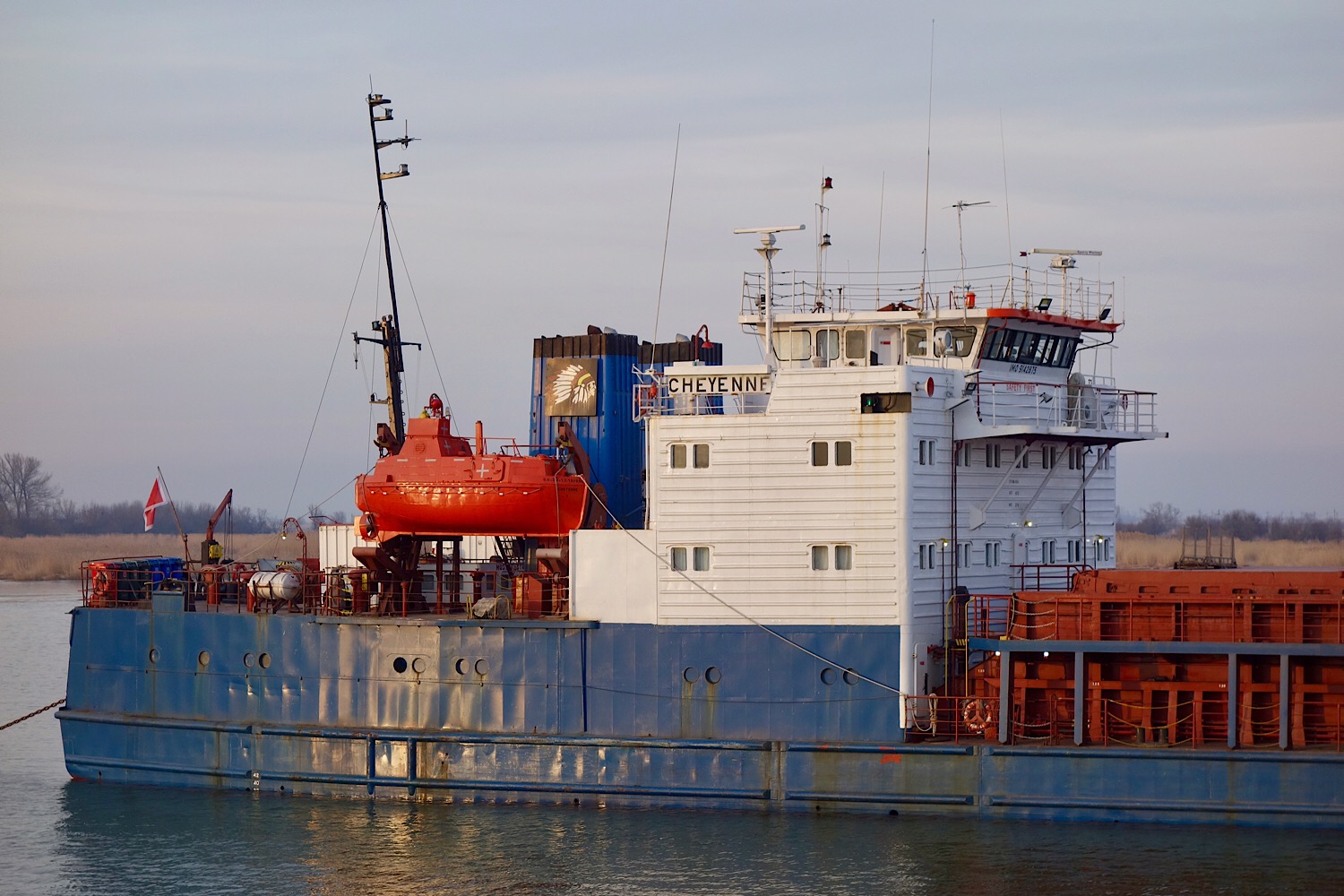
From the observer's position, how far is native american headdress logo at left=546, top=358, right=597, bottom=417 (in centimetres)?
2759

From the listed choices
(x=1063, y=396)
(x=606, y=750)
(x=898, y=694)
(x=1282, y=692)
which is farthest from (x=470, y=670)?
(x=1282, y=692)

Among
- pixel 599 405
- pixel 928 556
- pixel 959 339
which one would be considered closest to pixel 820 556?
pixel 928 556

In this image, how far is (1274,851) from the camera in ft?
65.5

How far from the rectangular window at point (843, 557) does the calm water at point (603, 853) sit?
3586 millimetres

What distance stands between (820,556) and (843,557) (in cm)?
34

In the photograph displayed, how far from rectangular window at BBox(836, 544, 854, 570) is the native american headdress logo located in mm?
6977

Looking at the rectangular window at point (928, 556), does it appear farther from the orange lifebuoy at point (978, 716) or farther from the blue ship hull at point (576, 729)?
the orange lifebuoy at point (978, 716)

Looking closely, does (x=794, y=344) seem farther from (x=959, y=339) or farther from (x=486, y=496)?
(x=486, y=496)

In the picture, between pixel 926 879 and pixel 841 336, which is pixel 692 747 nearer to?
pixel 926 879

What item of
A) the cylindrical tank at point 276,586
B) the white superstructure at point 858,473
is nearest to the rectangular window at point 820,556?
the white superstructure at point 858,473

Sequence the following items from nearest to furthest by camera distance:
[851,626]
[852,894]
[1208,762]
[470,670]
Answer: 1. [852,894]
2. [1208,762]
3. [851,626]
4. [470,670]

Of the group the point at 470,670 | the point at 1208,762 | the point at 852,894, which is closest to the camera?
the point at 852,894

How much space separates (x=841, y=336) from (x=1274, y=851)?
9.76m

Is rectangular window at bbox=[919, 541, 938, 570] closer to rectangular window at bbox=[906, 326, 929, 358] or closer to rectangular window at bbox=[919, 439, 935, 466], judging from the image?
rectangular window at bbox=[919, 439, 935, 466]
